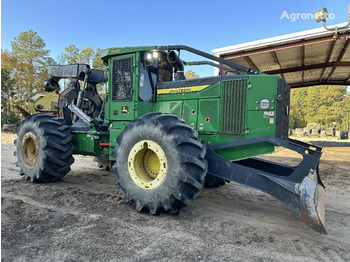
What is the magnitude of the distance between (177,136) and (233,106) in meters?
1.37

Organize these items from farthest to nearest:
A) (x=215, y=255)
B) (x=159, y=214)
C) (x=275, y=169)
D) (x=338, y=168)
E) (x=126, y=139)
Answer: (x=338, y=168), (x=275, y=169), (x=126, y=139), (x=159, y=214), (x=215, y=255)

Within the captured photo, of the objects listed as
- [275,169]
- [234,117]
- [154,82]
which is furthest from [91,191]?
[275,169]

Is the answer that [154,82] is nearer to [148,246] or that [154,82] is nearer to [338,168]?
[148,246]

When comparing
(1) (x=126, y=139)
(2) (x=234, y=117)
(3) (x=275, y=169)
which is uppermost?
(2) (x=234, y=117)

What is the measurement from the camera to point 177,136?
12.6 ft

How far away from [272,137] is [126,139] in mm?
2381

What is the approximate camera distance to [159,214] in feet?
13.3

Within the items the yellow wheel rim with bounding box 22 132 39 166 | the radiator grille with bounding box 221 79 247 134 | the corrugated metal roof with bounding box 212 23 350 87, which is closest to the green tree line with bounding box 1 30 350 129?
the corrugated metal roof with bounding box 212 23 350 87

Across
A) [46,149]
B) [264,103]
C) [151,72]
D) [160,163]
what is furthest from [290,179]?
[46,149]

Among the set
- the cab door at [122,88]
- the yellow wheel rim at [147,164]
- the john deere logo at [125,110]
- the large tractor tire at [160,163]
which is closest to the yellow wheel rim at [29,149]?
the cab door at [122,88]

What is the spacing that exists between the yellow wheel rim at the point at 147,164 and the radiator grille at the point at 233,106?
1.36 meters

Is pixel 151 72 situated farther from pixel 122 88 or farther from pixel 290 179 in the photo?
pixel 290 179

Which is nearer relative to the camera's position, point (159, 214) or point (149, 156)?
point (159, 214)

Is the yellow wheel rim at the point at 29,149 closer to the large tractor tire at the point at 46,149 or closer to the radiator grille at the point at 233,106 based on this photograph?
the large tractor tire at the point at 46,149
